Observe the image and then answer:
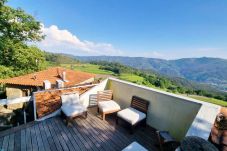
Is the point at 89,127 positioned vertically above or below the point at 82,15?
below

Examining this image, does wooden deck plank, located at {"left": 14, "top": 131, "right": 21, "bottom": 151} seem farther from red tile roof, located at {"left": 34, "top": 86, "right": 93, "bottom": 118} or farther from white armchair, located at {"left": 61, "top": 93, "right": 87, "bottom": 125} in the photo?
white armchair, located at {"left": 61, "top": 93, "right": 87, "bottom": 125}

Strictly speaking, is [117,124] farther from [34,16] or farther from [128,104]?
[34,16]

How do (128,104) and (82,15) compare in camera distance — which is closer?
(128,104)

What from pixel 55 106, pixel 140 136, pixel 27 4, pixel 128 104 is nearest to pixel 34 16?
pixel 27 4

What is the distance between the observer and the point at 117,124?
4.41 m

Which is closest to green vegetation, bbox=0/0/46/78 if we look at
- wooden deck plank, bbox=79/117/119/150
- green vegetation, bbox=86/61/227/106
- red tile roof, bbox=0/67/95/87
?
red tile roof, bbox=0/67/95/87

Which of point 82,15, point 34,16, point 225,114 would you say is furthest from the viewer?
point 82,15

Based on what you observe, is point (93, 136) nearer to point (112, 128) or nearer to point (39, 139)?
point (112, 128)

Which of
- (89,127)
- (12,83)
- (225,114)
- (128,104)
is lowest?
(12,83)

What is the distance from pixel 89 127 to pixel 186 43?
54.5 meters

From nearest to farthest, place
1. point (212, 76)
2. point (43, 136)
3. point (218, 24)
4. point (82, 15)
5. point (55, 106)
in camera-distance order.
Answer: point (43, 136)
point (55, 106)
point (218, 24)
point (82, 15)
point (212, 76)

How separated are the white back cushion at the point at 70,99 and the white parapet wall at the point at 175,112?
1694 mm

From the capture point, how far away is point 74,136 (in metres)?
3.75

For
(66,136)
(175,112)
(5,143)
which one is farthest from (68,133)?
(175,112)
